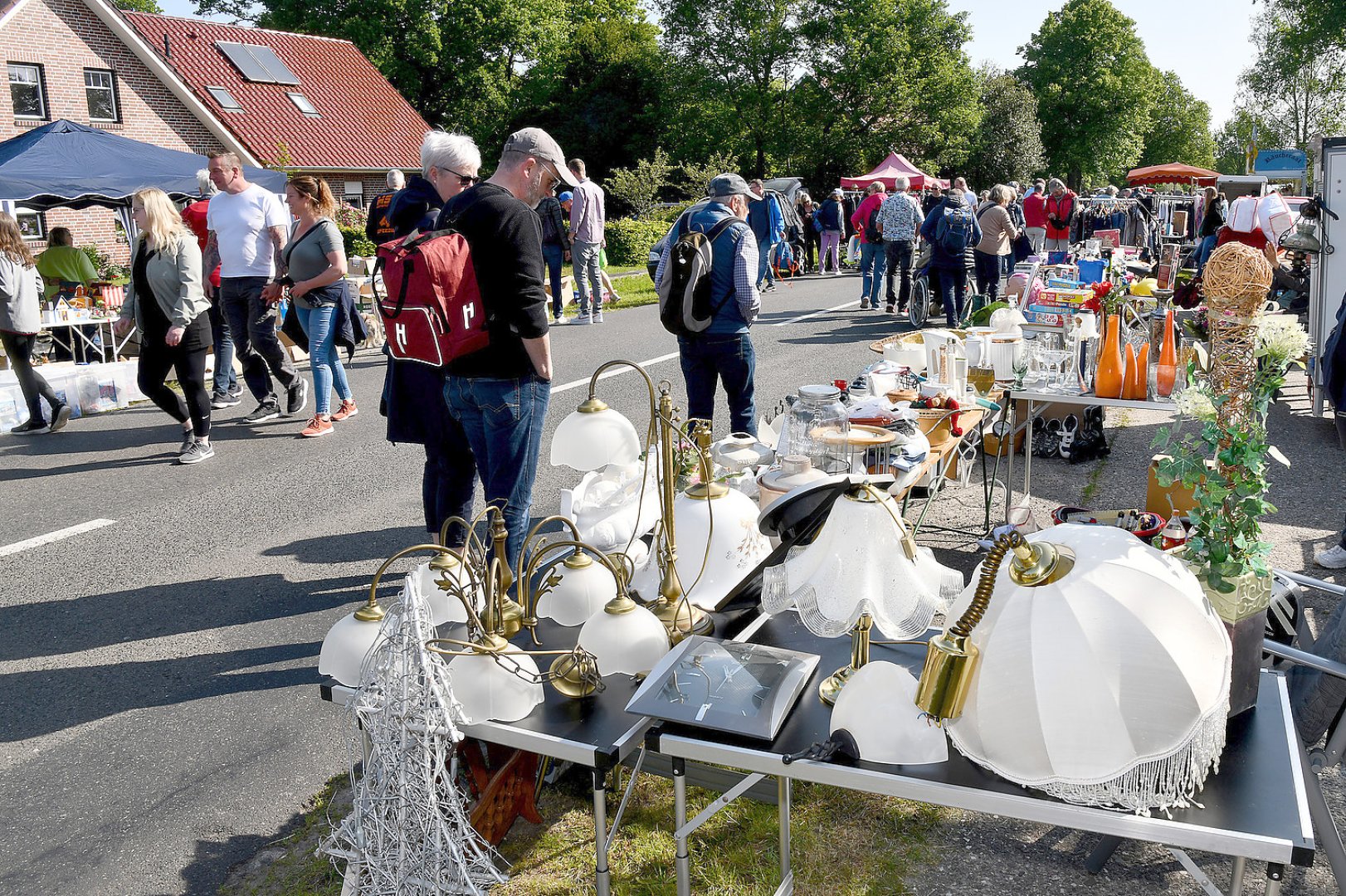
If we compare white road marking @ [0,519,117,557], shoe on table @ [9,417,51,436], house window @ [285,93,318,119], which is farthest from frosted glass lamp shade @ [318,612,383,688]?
house window @ [285,93,318,119]

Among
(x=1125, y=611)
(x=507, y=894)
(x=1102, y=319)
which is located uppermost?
(x=1102, y=319)

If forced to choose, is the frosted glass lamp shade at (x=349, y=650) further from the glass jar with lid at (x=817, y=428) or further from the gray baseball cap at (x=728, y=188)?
the gray baseball cap at (x=728, y=188)

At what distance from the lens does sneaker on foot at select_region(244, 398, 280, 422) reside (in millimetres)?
8005

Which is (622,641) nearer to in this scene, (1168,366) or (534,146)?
(534,146)

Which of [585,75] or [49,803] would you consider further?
[585,75]

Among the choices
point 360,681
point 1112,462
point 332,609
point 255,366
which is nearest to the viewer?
point 360,681

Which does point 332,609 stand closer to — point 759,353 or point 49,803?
point 49,803

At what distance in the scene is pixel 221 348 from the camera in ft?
27.9

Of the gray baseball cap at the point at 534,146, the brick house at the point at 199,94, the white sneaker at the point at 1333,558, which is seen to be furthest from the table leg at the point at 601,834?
the brick house at the point at 199,94

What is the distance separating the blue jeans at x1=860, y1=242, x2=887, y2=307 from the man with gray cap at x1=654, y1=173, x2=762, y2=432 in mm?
8358

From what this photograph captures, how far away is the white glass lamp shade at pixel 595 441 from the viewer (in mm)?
2535

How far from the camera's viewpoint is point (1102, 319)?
5148 mm

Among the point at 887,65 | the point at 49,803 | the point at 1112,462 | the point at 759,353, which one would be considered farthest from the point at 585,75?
the point at 49,803

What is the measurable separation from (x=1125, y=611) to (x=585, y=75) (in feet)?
140
